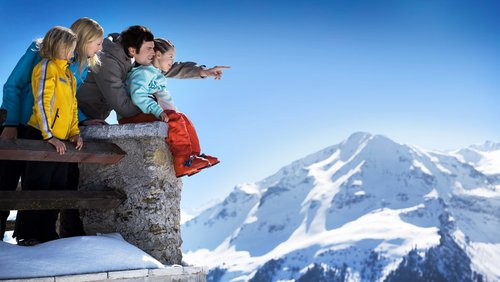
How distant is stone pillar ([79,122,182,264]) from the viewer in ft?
16.1

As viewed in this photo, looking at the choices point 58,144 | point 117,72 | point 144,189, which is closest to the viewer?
point 58,144

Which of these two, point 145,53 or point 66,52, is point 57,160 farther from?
point 145,53

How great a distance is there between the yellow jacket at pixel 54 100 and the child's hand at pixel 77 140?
5 cm

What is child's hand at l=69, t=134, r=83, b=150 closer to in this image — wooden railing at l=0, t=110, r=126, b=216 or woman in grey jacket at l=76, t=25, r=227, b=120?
wooden railing at l=0, t=110, r=126, b=216

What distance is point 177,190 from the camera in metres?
5.10

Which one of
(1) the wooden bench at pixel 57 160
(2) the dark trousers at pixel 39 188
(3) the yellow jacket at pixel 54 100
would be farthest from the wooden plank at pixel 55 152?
(2) the dark trousers at pixel 39 188

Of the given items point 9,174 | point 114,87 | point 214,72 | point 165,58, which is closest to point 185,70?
point 214,72

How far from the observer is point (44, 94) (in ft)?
14.5

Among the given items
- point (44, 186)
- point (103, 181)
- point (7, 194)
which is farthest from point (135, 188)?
point (7, 194)

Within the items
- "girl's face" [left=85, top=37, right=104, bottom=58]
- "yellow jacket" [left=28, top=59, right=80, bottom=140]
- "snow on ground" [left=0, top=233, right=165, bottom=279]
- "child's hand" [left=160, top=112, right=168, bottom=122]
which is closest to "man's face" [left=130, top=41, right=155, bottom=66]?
"girl's face" [left=85, top=37, right=104, bottom=58]

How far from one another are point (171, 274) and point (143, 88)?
5.33 feet

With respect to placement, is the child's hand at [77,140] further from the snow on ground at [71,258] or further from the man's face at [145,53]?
the man's face at [145,53]

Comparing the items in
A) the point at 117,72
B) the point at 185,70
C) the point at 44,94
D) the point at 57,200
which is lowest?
the point at 57,200

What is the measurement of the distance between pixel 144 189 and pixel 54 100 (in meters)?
1.02
